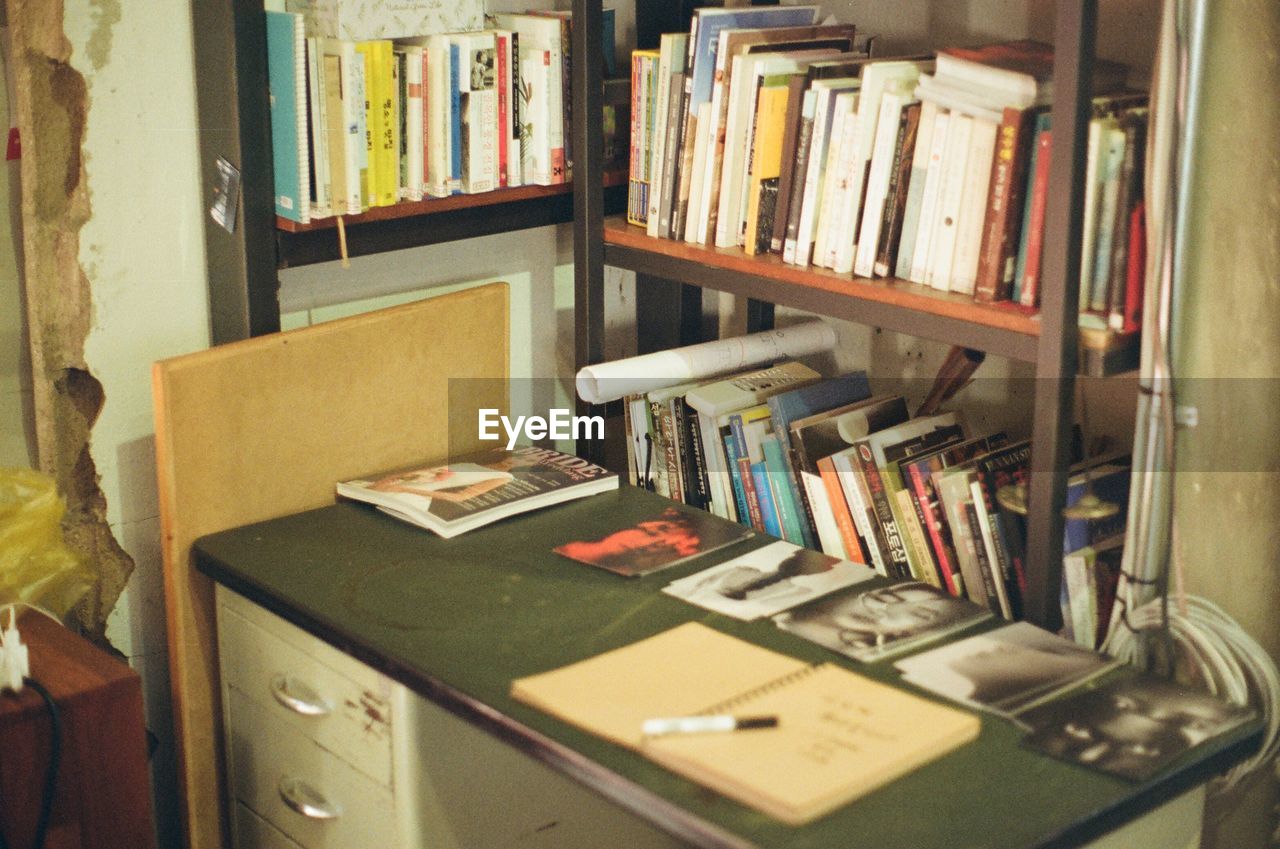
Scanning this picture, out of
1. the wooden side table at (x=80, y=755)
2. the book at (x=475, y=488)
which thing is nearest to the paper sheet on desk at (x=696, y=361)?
the book at (x=475, y=488)

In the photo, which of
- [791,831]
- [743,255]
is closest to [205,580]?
[743,255]

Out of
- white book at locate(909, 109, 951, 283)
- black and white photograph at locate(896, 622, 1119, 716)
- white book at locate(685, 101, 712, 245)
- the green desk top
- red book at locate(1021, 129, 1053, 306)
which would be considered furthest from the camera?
white book at locate(685, 101, 712, 245)

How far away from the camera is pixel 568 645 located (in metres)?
1.62

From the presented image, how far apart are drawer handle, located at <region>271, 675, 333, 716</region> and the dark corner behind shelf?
1.97 feet

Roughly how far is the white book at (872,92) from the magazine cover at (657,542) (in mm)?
501

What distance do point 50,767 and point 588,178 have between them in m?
1.11

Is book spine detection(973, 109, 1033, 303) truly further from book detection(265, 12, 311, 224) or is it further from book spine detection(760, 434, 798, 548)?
book detection(265, 12, 311, 224)

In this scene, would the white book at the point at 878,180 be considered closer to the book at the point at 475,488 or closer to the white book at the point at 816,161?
the white book at the point at 816,161

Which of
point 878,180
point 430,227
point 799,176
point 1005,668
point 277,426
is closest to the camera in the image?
point 1005,668

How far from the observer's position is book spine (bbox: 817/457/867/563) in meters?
1.95

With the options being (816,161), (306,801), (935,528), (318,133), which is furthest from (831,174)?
(306,801)

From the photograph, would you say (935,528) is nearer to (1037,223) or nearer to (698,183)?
(1037,223)

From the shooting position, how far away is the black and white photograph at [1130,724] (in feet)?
4.48

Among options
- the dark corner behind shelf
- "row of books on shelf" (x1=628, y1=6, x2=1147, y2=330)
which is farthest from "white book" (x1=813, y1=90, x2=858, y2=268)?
the dark corner behind shelf
